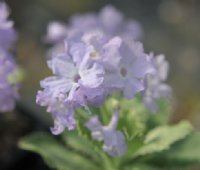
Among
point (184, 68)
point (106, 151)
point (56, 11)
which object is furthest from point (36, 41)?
point (106, 151)

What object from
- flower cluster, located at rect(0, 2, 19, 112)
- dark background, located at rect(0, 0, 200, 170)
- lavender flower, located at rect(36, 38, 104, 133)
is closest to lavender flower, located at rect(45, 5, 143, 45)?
flower cluster, located at rect(0, 2, 19, 112)

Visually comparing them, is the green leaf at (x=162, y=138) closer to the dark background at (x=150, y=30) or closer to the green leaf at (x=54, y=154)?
the green leaf at (x=54, y=154)

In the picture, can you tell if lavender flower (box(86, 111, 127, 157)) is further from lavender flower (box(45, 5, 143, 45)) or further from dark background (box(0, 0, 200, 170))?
dark background (box(0, 0, 200, 170))

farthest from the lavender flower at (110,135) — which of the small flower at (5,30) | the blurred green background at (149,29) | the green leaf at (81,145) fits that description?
the blurred green background at (149,29)

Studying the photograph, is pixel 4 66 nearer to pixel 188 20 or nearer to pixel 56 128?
pixel 56 128

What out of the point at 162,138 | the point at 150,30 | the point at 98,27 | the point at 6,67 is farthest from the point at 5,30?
the point at 150,30

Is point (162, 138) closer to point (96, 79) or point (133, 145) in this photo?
point (133, 145)
